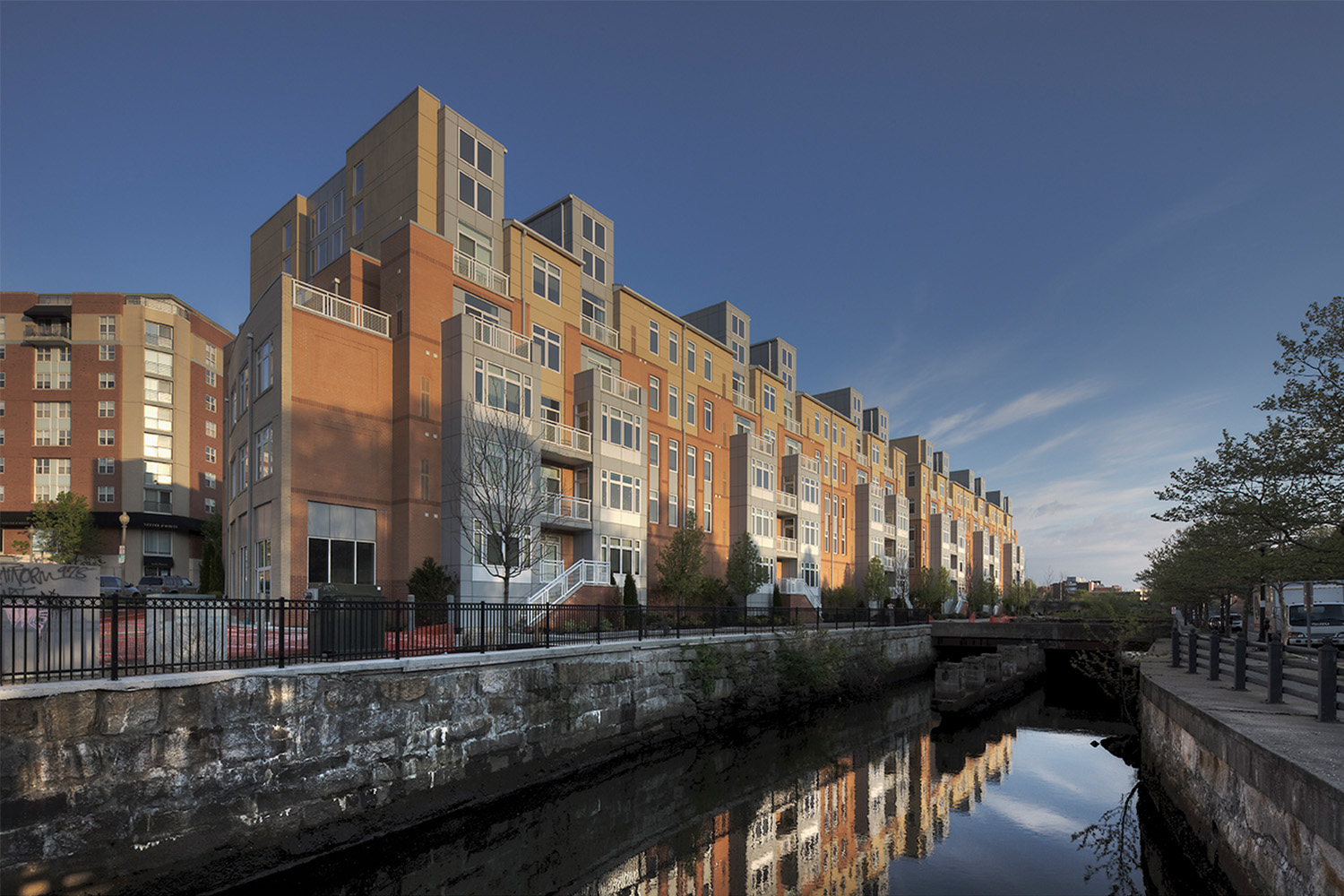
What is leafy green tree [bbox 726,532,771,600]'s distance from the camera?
39.1 m

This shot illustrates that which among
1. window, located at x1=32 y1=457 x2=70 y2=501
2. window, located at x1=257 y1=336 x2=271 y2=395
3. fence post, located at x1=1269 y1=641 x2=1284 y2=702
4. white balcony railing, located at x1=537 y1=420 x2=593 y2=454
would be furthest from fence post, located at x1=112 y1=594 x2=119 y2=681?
window, located at x1=32 y1=457 x2=70 y2=501

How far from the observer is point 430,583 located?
25672mm

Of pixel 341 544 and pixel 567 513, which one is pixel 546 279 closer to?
pixel 567 513

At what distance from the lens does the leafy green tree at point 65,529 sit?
51406 mm

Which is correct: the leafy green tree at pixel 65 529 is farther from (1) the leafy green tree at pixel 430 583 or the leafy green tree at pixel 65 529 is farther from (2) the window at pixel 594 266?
(2) the window at pixel 594 266

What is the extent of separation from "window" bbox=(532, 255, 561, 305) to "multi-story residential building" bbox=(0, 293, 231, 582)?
45676 mm

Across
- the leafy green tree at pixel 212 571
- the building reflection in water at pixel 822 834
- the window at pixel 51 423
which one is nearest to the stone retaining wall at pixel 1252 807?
the building reflection in water at pixel 822 834

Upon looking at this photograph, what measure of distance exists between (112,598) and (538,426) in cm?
2077

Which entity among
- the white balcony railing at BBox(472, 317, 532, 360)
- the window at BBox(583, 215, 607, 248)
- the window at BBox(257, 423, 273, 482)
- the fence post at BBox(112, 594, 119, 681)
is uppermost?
the window at BBox(583, 215, 607, 248)

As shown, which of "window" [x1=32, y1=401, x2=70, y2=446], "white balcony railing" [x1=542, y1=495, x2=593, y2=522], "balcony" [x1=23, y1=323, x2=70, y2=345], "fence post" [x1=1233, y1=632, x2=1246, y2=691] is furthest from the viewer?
"balcony" [x1=23, y1=323, x2=70, y2=345]

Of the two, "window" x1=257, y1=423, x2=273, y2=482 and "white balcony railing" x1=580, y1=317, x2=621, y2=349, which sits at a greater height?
"white balcony railing" x1=580, y1=317, x2=621, y2=349

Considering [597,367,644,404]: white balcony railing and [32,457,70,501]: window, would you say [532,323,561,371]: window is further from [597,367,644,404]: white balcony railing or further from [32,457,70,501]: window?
[32,457,70,501]: window

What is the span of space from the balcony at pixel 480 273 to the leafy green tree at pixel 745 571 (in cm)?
1847

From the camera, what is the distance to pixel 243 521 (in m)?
27.7
